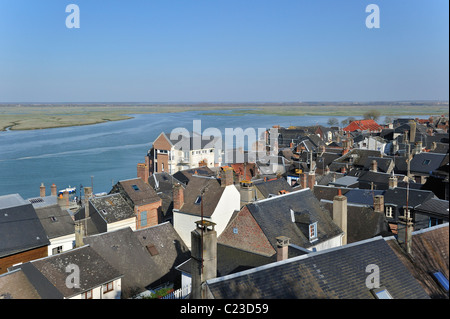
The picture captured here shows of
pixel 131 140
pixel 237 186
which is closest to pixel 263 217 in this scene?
pixel 237 186

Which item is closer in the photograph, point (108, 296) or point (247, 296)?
point (247, 296)

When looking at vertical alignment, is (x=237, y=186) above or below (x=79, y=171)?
above

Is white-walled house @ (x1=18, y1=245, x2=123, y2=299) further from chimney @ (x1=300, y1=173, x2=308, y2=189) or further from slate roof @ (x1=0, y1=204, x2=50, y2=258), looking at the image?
chimney @ (x1=300, y1=173, x2=308, y2=189)

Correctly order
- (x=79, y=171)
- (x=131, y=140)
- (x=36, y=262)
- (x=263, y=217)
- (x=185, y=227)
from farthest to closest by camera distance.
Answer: (x=131, y=140) < (x=79, y=171) < (x=185, y=227) < (x=263, y=217) < (x=36, y=262)

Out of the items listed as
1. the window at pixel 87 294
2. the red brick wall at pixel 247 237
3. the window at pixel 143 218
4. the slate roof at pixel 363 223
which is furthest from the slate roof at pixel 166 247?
the slate roof at pixel 363 223

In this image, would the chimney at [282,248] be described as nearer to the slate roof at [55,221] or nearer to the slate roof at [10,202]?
the slate roof at [55,221]

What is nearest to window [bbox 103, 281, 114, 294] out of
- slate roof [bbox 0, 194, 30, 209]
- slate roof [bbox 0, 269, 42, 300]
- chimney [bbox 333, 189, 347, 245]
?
slate roof [bbox 0, 269, 42, 300]
